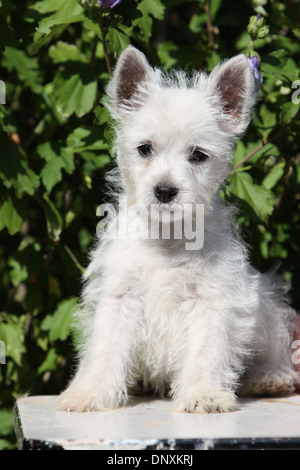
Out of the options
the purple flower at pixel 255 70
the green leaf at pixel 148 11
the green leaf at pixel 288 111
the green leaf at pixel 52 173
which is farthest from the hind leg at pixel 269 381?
the green leaf at pixel 148 11

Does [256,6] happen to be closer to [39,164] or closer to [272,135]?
[272,135]

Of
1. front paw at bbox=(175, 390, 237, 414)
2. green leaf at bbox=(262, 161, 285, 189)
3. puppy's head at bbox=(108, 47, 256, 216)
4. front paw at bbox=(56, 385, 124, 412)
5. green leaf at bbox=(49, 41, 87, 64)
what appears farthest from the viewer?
green leaf at bbox=(49, 41, 87, 64)

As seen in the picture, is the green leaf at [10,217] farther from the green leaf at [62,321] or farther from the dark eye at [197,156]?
the dark eye at [197,156]

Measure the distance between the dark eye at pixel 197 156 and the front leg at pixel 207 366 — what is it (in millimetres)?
755

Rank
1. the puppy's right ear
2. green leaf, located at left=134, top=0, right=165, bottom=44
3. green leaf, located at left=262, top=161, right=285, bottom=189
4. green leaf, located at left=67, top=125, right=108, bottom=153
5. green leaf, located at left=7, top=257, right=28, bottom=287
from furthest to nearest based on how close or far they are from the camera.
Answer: green leaf, located at left=7, top=257, right=28, bottom=287, green leaf, located at left=262, top=161, right=285, bottom=189, green leaf, located at left=67, top=125, right=108, bottom=153, green leaf, located at left=134, top=0, right=165, bottom=44, the puppy's right ear

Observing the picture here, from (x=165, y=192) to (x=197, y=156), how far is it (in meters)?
0.34

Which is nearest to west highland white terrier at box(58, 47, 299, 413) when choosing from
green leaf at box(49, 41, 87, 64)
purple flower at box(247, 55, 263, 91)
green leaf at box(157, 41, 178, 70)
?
purple flower at box(247, 55, 263, 91)

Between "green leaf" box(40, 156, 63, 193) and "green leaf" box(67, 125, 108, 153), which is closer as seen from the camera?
"green leaf" box(67, 125, 108, 153)

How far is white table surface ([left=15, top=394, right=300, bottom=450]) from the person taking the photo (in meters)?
2.61

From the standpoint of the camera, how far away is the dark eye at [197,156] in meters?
3.59

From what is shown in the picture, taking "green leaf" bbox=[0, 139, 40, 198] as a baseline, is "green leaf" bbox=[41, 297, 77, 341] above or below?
below

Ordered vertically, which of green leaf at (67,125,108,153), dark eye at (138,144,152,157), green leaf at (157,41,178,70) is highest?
green leaf at (157,41,178,70)

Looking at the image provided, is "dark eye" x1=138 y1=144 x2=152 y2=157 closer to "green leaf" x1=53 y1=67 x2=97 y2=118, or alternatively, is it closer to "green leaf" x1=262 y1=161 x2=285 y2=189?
"green leaf" x1=53 y1=67 x2=97 y2=118
